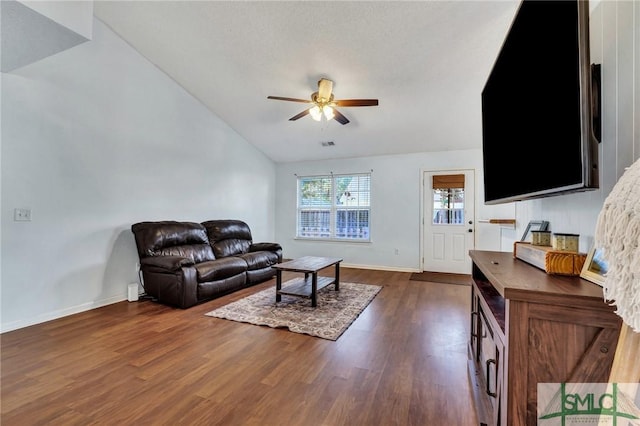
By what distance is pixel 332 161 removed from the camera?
606cm

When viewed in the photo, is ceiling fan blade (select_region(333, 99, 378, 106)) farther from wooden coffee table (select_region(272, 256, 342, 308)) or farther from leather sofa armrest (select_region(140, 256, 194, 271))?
leather sofa armrest (select_region(140, 256, 194, 271))

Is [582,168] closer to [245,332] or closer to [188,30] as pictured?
[245,332]

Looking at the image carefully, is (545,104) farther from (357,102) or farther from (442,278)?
(442,278)

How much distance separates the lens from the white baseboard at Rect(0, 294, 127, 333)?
254 cm

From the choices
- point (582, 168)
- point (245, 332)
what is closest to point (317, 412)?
point (245, 332)

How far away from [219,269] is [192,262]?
35 cm

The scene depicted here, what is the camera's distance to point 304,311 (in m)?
3.03

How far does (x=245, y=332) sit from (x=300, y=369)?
0.82 metres

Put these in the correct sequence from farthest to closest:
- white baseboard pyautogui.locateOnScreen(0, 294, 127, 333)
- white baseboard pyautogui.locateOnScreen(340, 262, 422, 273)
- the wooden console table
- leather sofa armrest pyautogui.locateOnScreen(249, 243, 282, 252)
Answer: white baseboard pyautogui.locateOnScreen(340, 262, 422, 273) → leather sofa armrest pyautogui.locateOnScreen(249, 243, 282, 252) → white baseboard pyautogui.locateOnScreen(0, 294, 127, 333) → the wooden console table

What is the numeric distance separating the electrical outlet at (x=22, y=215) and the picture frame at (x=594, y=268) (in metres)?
4.13

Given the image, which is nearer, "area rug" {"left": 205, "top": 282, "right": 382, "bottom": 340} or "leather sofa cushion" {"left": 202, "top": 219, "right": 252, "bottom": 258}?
"area rug" {"left": 205, "top": 282, "right": 382, "bottom": 340}

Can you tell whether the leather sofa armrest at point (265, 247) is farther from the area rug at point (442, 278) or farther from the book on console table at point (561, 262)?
the book on console table at point (561, 262)

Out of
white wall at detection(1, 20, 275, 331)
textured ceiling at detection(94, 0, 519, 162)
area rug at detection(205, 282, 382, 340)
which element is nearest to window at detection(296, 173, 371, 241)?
textured ceiling at detection(94, 0, 519, 162)

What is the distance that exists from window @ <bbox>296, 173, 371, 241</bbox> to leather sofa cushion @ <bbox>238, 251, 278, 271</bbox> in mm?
1754
